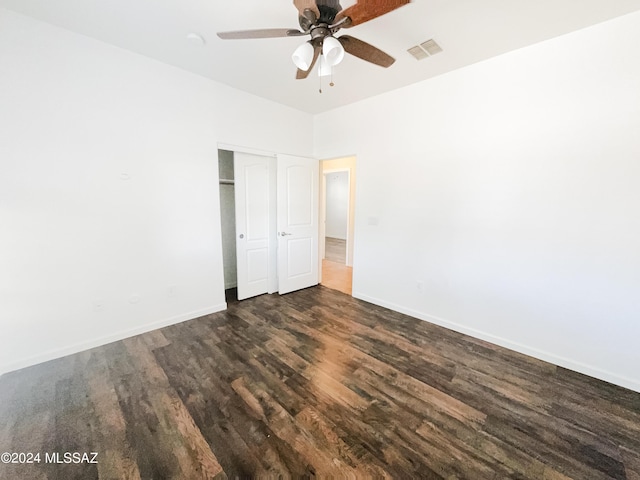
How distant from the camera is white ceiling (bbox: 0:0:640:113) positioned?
190 cm

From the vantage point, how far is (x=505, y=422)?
5.73 ft

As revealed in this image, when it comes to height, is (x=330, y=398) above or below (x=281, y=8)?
below

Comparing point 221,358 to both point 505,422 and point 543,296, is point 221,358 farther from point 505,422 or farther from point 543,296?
point 543,296

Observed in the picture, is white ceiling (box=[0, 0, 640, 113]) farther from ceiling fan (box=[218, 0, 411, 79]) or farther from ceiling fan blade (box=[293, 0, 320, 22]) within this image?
ceiling fan blade (box=[293, 0, 320, 22])

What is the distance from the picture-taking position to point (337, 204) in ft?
30.4

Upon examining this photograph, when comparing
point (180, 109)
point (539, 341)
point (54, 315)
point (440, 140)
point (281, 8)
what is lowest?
point (539, 341)

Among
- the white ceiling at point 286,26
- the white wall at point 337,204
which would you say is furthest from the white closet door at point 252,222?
the white wall at point 337,204

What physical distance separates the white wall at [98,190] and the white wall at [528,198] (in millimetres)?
2437

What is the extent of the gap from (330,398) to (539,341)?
2132 millimetres

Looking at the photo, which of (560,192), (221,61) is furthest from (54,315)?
(560,192)

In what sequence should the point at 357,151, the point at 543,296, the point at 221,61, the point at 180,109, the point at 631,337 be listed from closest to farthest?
the point at 631,337 < the point at 543,296 < the point at 221,61 < the point at 180,109 < the point at 357,151

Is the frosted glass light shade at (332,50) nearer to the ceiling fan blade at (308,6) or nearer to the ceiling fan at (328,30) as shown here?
the ceiling fan at (328,30)

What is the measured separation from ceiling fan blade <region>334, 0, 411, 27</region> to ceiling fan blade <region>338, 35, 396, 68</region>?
0.15 metres

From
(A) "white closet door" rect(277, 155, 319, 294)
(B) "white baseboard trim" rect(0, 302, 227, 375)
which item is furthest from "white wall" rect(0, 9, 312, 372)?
(A) "white closet door" rect(277, 155, 319, 294)
